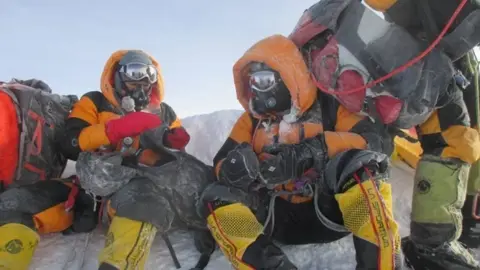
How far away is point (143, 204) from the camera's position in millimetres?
2010

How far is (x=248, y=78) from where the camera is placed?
2.47m

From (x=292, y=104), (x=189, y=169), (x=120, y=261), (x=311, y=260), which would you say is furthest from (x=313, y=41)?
(x=120, y=261)

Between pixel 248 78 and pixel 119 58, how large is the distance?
86 cm

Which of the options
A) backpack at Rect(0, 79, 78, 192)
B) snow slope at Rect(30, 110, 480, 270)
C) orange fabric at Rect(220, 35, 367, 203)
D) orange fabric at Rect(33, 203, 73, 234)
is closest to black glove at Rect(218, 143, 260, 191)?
orange fabric at Rect(220, 35, 367, 203)

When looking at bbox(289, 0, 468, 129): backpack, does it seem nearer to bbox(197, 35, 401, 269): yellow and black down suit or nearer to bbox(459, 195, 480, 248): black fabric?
bbox(197, 35, 401, 269): yellow and black down suit

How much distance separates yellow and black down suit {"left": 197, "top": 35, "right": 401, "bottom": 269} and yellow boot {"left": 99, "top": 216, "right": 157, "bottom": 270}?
27cm

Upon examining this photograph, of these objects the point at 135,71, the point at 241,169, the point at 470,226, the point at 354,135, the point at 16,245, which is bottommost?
the point at 470,226

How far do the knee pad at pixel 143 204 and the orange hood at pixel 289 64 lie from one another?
2.37 feet

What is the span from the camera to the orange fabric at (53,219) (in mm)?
2236

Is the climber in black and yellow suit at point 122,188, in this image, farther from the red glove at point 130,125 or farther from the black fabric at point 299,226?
the black fabric at point 299,226

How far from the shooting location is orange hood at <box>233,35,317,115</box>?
7.34ft

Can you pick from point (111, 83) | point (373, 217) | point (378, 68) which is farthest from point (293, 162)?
point (111, 83)

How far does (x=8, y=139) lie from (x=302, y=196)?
1.42 metres

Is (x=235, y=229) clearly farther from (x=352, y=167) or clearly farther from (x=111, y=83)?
(x=111, y=83)
